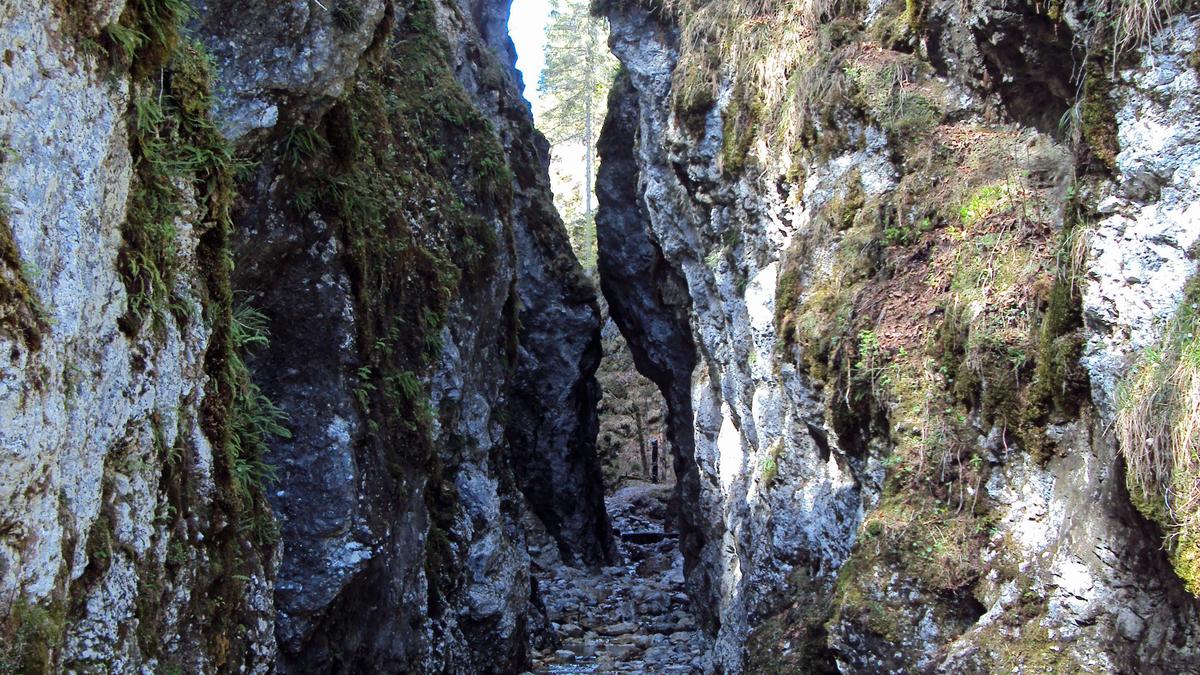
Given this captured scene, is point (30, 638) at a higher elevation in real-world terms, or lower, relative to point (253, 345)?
lower

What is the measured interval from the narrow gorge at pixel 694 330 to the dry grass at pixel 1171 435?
0.07 feet

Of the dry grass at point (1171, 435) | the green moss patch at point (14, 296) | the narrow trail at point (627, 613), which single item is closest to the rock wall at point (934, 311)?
the dry grass at point (1171, 435)

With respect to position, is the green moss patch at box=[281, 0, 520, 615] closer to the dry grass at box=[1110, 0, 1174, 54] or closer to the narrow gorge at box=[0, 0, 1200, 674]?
the narrow gorge at box=[0, 0, 1200, 674]

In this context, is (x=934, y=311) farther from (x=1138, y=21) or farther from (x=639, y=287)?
(x=639, y=287)

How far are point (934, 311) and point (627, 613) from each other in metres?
10.9

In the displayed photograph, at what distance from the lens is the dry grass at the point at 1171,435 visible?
157 inches

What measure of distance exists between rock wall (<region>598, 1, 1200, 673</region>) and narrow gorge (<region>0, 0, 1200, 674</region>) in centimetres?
3

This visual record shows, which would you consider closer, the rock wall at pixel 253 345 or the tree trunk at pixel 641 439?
the rock wall at pixel 253 345

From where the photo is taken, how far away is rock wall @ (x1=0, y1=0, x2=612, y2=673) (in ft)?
11.0

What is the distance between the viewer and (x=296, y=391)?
706cm

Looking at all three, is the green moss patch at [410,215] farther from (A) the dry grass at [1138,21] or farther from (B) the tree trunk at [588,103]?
(B) the tree trunk at [588,103]

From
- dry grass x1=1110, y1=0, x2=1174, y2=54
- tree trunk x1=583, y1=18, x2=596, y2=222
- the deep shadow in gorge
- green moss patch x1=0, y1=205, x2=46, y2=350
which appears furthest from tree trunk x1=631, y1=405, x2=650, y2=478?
green moss patch x1=0, y1=205, x2=46, y2=350

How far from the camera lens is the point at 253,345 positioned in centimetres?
696

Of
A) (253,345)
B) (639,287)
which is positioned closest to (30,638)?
(253,345)
